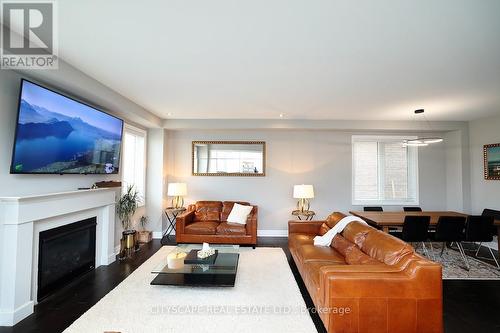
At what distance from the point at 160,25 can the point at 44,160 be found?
2.11 meters

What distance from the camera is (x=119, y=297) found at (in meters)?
2.73

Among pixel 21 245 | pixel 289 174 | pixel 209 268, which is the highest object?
pixel 289 174

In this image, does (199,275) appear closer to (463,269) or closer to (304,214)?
(304,214)

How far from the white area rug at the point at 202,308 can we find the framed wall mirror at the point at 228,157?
2786 mm

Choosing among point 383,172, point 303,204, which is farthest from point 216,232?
point 383,172

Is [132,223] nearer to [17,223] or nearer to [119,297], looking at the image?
[119,297]

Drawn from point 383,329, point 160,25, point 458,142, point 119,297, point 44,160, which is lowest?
point 119,297

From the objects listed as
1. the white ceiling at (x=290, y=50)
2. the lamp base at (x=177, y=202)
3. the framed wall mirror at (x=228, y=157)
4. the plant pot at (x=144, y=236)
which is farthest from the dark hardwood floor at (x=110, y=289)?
the white ceiling at (x=290, y=50)

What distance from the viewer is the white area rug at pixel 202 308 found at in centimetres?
221

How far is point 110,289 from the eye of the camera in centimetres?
295

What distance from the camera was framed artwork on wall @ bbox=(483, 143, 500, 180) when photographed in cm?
472

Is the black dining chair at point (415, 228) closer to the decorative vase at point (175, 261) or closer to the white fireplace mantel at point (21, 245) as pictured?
the decorative vase at point (175, 261)

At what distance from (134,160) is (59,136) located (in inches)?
89.2

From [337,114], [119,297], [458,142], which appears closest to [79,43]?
[119,297]
